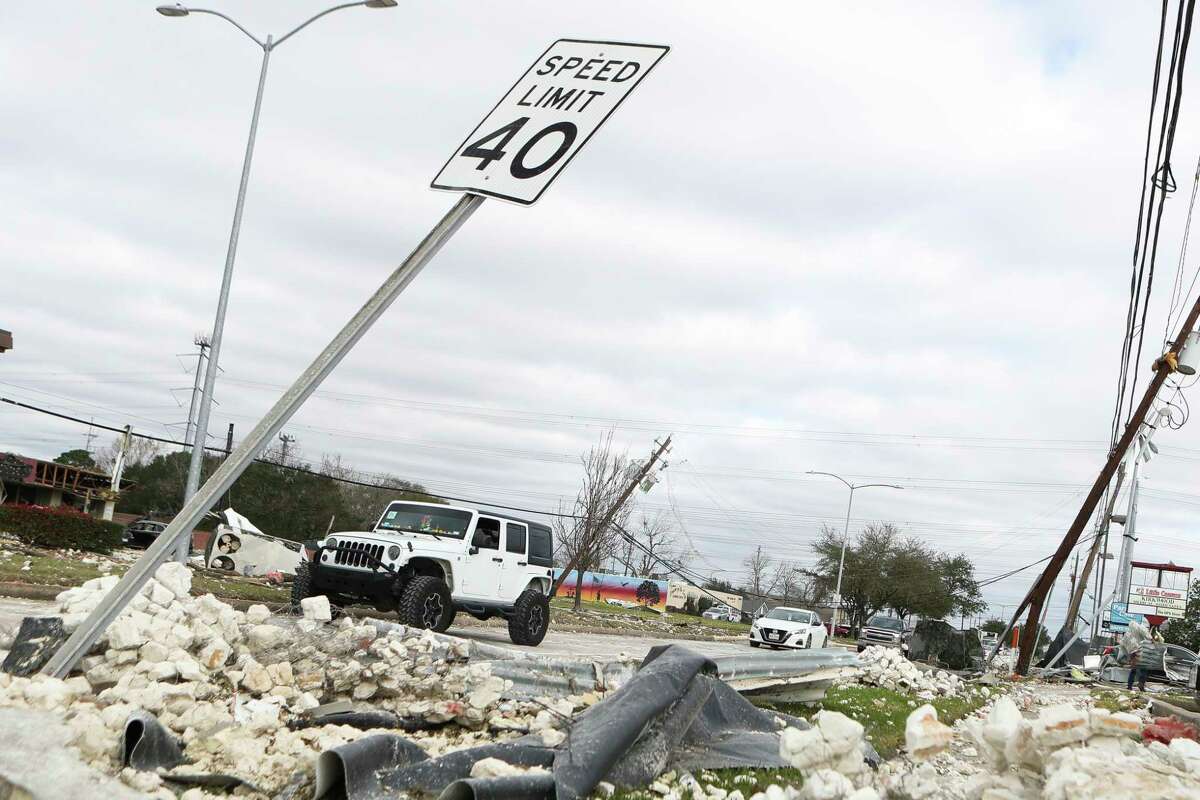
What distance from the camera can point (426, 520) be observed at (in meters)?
16.4

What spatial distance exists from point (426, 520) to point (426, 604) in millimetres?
2125

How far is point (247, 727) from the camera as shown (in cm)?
558

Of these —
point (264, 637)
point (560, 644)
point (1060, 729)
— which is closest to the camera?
point (1060, 729)

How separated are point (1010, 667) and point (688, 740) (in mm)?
25192

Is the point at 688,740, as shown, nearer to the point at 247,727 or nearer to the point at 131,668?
the point at 247,727

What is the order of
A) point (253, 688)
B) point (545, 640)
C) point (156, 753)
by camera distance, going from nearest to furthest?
point (156, 753) → point (253, 688) → point (545, 640)

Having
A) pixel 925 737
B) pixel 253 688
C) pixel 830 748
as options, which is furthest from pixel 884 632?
pixel 830 748

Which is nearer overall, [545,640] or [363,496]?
[545,640]

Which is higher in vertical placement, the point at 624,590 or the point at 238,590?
the point at 238,590

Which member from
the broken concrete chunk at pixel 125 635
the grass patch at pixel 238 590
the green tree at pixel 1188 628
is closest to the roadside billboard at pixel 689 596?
the green tree at pixel 1188 628

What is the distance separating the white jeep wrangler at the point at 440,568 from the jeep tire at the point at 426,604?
1 centimetres

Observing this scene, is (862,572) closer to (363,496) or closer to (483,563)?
(363,496)

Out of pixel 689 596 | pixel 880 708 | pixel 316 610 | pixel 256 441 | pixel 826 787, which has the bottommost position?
pixel 689 596

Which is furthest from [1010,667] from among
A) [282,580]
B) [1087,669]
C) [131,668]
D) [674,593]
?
[674,593]
